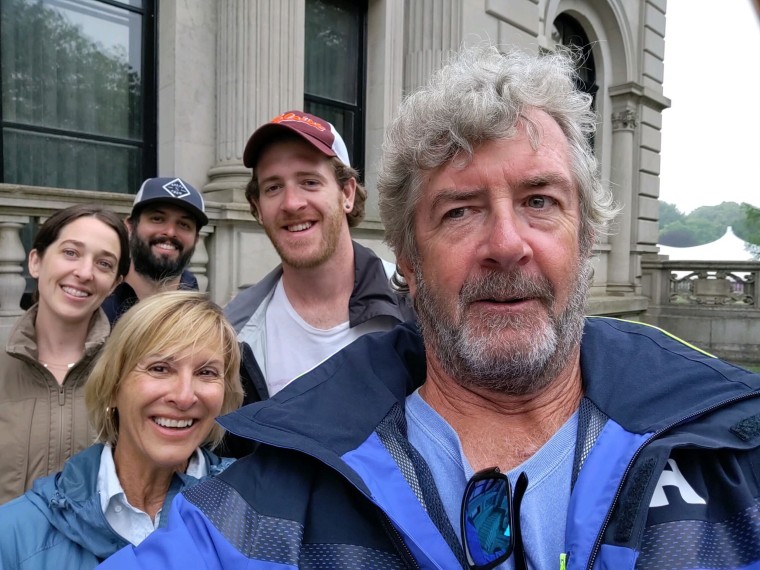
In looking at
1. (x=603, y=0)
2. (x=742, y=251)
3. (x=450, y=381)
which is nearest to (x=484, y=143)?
(x=450, y=381)

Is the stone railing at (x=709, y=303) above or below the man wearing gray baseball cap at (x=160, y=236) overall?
below

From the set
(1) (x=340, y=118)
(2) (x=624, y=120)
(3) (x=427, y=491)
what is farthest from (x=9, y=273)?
(2) (x=624, y=120)

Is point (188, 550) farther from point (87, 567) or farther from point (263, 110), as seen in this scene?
point (263, 110)

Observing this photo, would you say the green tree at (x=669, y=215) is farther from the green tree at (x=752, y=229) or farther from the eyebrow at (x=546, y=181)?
the eyebrow at (x=546, y=181)

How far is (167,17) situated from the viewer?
232 inches

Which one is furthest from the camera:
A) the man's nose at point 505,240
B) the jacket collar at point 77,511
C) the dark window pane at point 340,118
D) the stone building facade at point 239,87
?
the dark window pane at point 340,118

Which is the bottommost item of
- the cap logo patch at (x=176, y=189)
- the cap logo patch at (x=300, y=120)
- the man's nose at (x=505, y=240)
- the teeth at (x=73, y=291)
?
the teeth at (x=73, y=291)

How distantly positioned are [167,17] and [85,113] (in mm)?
1260

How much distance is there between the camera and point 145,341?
190cm

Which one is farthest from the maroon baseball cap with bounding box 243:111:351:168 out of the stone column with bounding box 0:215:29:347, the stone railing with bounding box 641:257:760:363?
the stone railing with bounding box 641:257:760:363

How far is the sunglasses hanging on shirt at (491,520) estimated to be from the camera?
132 centimetres

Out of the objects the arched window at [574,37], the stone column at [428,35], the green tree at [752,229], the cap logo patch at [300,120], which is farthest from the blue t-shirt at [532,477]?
the green tree at [752,229]

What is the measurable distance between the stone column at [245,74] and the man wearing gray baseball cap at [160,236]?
2440 millimetres

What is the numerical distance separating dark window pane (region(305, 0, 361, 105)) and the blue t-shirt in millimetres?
6438
